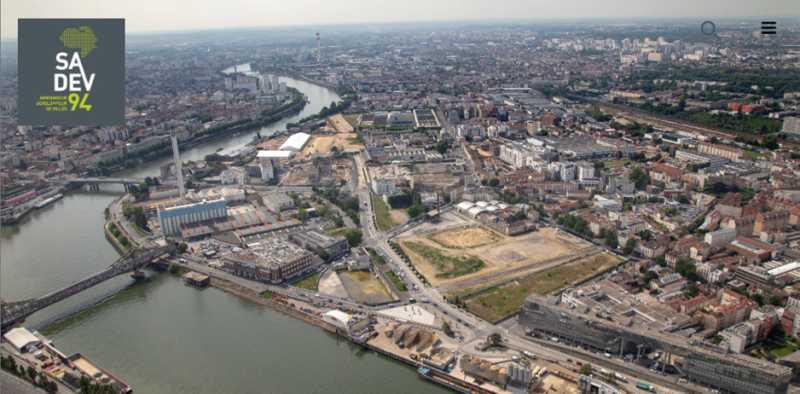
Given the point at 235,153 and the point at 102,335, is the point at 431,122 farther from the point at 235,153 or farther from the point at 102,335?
the point at 102,335

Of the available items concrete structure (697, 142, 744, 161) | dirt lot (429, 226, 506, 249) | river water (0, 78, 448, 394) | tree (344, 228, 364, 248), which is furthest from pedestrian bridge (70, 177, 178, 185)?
concrete structure (697, 142, 744, 161)

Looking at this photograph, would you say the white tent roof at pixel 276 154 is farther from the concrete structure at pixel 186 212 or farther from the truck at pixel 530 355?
the truck at pixel 530 355

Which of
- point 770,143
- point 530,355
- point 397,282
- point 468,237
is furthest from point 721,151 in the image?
point 530,355

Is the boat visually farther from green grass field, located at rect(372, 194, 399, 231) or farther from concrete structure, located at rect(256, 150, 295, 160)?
green grass field, located at rect(372, 194, 399, 231)

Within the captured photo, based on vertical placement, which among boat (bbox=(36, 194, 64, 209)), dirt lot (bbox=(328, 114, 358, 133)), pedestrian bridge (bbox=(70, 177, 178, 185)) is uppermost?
dirt lot (bbox=(328, 114, 358, 133))

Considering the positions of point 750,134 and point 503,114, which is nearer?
point 750,134

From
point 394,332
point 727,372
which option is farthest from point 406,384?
point 727,372

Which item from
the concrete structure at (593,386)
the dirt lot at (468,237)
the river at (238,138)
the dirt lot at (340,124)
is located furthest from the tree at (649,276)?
the dirt lot at (340,124)
